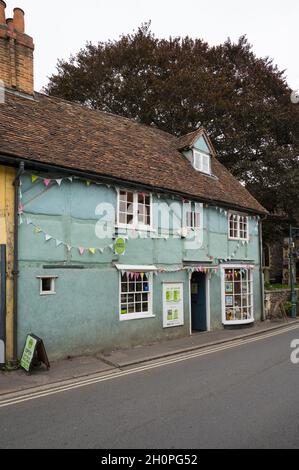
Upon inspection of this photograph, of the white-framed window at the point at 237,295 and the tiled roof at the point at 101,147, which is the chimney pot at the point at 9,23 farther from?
the white-framed window at the point at 237,295

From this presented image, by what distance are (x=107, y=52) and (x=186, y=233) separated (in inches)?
691

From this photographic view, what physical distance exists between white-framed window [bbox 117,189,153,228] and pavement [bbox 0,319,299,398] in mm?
3921

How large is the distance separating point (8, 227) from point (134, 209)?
4.36 meters

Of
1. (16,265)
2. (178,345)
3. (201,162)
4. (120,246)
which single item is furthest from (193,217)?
(16,265)

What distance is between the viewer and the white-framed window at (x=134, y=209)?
12555 millimetres

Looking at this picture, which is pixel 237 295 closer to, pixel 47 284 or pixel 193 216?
pixel 193 216

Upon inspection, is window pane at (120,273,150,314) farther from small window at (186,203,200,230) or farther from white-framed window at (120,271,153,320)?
small window at (186,203,200,230)

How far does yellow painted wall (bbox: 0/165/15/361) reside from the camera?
31.2 ft

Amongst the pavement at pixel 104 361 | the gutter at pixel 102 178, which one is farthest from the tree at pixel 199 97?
the pavement at pixel 104 361

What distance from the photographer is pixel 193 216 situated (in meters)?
15.2

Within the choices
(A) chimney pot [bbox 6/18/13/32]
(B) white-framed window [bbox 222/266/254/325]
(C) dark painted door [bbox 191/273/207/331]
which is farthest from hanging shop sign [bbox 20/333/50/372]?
(A) chimney pot [bbox 6/18/13/32]

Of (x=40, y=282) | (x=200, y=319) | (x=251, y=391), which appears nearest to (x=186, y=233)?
(x=200, y=319)

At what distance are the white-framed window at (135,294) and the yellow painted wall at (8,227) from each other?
357cm

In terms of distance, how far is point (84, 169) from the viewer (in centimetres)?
1114
